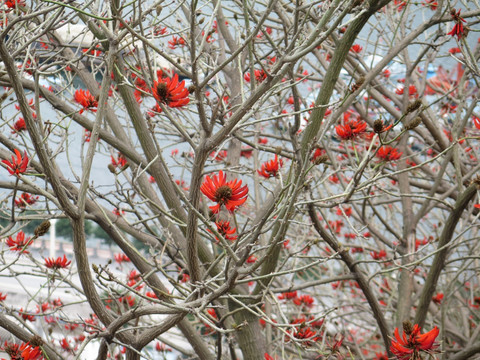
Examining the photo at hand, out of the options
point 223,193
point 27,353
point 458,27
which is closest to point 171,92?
point 223,193

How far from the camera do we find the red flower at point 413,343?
1.77 meters

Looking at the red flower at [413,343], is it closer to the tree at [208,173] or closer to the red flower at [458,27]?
the tree at [208,173]

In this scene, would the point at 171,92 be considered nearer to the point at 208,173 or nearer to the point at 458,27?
the point at 208,173

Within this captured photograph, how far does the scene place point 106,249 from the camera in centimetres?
748

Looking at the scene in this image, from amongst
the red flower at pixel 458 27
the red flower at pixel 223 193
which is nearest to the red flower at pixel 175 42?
the red flower at pixel 458 27

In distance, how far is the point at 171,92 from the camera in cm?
148

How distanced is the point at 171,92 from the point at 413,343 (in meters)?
1.06

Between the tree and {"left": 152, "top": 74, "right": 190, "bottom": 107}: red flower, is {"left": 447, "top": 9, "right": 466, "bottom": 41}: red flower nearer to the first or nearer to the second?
the tree

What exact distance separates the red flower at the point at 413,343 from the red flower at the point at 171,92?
0.95m

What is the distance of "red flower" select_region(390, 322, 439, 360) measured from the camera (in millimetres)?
1767

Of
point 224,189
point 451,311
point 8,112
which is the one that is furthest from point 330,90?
point 8,112

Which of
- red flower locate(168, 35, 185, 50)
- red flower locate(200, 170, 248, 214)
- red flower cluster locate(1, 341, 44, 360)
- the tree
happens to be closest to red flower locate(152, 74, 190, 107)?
the tree

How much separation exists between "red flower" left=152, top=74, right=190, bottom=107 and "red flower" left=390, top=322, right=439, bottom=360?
0.95m

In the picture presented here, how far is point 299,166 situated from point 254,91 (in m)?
0.37
